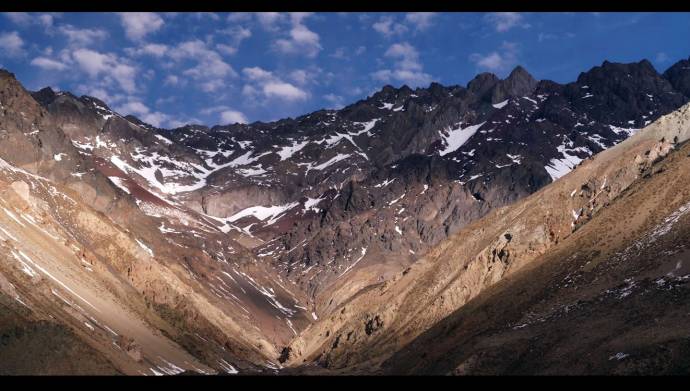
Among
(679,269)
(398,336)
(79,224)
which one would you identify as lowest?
(79,224)

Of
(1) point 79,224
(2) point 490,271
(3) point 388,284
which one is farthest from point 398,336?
(1) point 79,224

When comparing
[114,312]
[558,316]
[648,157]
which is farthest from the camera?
[114,312]

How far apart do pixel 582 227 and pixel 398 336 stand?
113 feet

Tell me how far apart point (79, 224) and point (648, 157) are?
11136 cm

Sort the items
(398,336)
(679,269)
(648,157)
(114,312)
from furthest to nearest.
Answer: (114,312) < (398,336) < (648,157) < (679,269)

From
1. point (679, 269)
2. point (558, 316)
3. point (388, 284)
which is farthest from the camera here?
point (388, 284)

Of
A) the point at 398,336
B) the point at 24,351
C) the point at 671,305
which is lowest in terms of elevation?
the point at 24,351

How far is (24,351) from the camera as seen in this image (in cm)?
7781

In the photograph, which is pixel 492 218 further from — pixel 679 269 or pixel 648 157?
pixel 679 269

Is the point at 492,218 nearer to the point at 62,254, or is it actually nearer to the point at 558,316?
the point at 558,316

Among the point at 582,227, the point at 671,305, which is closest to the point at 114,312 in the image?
the point at 582,227

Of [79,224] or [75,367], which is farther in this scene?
[79,224]

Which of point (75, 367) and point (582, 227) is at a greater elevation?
point (582, 227)

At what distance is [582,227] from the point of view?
324ft
